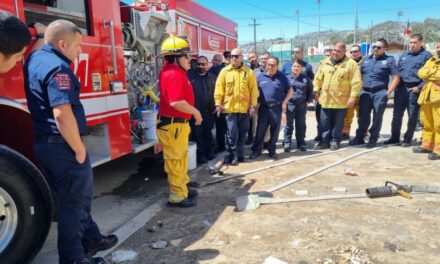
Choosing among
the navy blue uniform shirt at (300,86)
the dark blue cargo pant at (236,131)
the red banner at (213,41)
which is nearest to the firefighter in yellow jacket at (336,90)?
the navy blue uniform shirt at (300,86)

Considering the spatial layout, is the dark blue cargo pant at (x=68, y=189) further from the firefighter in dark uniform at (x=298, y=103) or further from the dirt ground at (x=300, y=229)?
the firefighter in dark uniform at (x=298, y=103)

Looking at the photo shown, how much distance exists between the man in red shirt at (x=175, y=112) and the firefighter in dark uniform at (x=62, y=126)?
1312mm

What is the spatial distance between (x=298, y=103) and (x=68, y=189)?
16.0ft

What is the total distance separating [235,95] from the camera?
18.4 ft

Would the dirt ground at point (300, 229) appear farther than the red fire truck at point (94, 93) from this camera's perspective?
Yes

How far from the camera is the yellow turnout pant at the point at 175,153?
3.88 metres

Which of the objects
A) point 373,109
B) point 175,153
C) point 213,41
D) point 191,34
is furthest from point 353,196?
point 213,41

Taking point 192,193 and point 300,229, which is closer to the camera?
point 300,229

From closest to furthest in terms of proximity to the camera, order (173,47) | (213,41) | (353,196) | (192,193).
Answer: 1. (173,47)
2. (353,196)
3. (192,193)
4. (213,41)

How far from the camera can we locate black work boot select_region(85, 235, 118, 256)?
302 centimetres

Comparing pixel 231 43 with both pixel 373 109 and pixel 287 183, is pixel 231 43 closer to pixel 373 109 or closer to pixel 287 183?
pixel 373 109

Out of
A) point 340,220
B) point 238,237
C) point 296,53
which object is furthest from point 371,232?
point 296,53

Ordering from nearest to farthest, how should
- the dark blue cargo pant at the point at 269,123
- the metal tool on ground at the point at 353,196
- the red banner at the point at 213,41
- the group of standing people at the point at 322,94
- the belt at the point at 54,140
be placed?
the belt at the point at 54,140, the metal tool on ground at the point at 353,196, the group of standing people at the point at 322,94, the dark blue cargo pant at the point at 269,123, the red banner at the point at 213,41

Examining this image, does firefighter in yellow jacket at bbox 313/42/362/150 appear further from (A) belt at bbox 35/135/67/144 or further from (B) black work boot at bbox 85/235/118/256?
(A) belt at bbox 35/135/67/144
